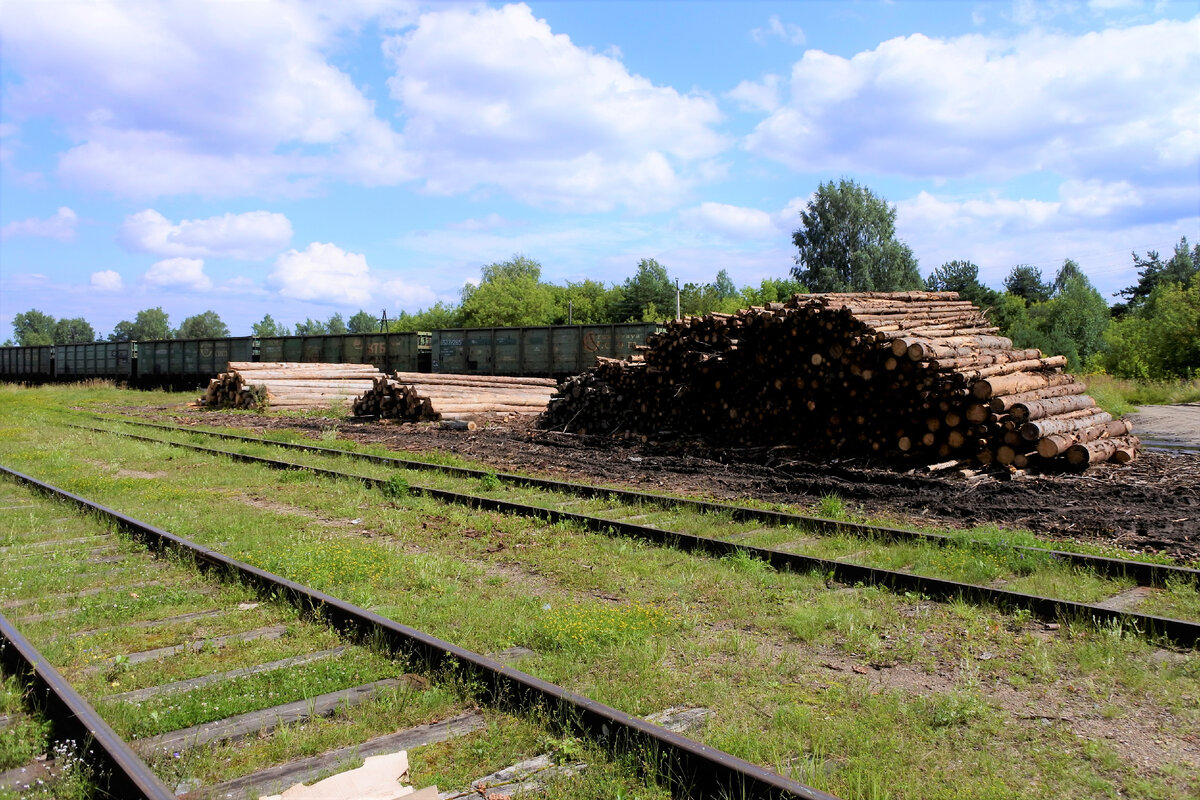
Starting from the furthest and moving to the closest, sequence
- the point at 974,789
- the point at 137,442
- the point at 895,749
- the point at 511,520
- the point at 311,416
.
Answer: the point at 311,416
the point at 137,442
the point at 511,520
the point at 895,749
the point at 974,789

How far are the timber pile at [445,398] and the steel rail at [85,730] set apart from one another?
1442 cm

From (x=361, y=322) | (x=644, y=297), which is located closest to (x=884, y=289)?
(x=644, y=297)

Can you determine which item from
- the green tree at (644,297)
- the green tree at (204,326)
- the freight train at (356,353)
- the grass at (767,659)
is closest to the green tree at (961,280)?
the green tree at (644,297)

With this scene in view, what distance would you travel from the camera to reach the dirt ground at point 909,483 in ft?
23.2

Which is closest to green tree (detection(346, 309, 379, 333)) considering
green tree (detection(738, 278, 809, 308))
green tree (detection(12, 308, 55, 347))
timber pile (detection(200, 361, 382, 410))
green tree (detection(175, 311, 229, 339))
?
green tree (detection(175, 311, 229, 339))

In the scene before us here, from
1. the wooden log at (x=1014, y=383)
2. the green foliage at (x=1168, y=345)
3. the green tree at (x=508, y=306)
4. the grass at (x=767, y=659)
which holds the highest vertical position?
the green tree at (x=508, y=306)

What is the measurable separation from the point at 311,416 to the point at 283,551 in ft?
54.0

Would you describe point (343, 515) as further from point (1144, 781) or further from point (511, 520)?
point (1144, 781)

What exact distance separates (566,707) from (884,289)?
63048 mm

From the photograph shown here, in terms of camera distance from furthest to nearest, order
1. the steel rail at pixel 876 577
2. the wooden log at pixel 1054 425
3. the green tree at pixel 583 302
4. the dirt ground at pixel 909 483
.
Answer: the green tree at pixel 583 302, the wooden log at pixel 1054 425, the dirt ground at pixel 909 483, the steel rail at pixel 876 577

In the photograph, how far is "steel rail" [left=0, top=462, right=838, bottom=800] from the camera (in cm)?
266

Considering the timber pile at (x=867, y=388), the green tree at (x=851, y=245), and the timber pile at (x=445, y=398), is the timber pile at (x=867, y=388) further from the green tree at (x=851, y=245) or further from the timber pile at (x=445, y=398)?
the green tree at (x=851, y=245)

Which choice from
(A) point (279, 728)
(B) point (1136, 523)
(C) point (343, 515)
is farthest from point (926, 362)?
(A) point (279, 728)

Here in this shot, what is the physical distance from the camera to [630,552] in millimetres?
6348
